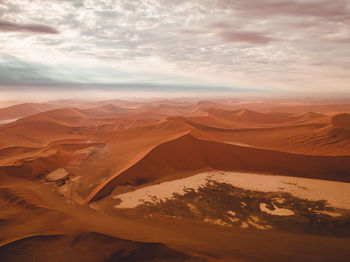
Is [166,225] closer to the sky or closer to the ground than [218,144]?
closer to the ground

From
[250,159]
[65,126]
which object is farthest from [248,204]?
[65,126]

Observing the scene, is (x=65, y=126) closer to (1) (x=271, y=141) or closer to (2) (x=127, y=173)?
(2) (x=127, y=173)

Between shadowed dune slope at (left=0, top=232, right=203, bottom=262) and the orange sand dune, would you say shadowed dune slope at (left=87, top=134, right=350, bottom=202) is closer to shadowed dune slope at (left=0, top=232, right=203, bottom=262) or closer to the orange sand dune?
shadowed dune slope at (left=0, top=232, right=203, bottom=262)

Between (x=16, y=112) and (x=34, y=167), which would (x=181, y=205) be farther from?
(x=16, y=112)

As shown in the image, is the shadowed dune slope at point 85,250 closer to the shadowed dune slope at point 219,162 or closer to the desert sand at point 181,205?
the desert sand at point 181,205

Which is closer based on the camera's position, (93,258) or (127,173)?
(93,258)

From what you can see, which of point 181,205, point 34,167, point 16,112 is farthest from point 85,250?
point 16,112

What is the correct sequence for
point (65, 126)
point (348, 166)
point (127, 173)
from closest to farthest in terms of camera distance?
point (127, 173), point (348, 166), point (65, 126)

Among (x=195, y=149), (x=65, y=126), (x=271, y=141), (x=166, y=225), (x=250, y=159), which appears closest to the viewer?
(x=166, y=225)
